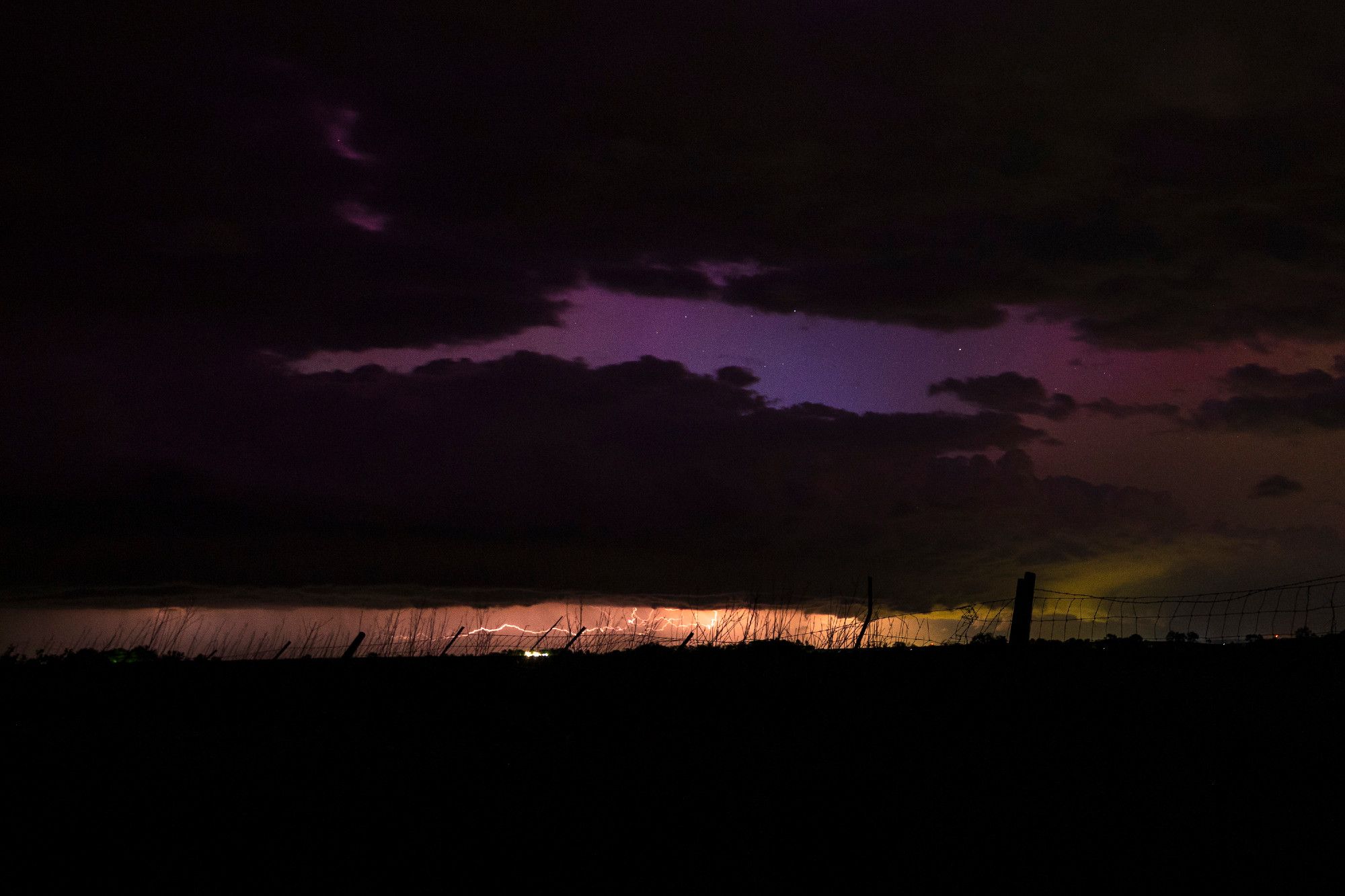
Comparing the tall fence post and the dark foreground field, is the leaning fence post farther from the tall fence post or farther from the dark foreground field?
the tall fence post

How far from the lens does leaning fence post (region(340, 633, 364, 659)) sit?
23000 mm

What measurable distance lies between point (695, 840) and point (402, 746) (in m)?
4.83

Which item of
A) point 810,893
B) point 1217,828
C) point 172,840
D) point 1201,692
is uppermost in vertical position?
point 1201,692

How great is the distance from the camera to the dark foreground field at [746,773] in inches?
286

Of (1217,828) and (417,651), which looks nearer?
(1217,828)

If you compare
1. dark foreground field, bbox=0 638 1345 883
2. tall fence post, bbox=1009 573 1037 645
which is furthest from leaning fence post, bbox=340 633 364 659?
tall fence post, bbox=1009 573 1037 645

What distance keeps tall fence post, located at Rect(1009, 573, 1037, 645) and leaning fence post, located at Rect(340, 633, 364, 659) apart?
15505mm

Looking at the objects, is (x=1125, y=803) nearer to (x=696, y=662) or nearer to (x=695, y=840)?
(x=695, y=840)

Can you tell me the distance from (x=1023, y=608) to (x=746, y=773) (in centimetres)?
828

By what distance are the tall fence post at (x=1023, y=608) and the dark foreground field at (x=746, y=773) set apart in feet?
1.84

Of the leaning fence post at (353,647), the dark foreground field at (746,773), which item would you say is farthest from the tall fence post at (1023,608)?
the leaning fence post at (353,647)

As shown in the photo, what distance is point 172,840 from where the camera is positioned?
7.72 m

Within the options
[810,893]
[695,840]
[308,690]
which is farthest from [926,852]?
[308,690]

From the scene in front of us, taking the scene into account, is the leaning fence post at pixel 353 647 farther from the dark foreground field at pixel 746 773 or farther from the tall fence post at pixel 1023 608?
the tall fence post at pixel 1023 608
